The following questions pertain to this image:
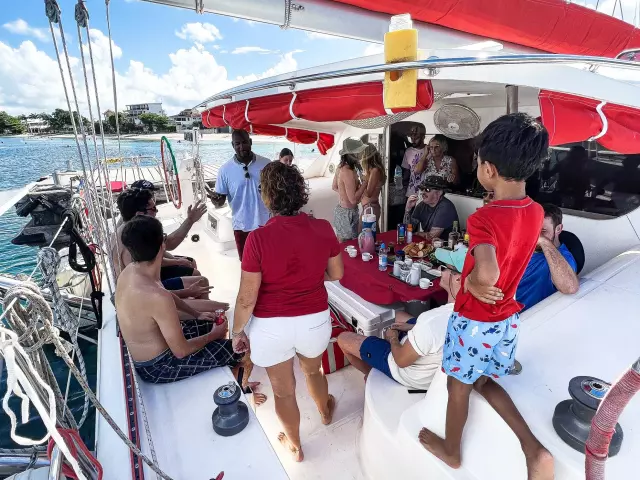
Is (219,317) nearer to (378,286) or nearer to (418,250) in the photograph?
(378,286)

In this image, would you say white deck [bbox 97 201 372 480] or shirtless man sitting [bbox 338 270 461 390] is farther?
shirtless man sitting [bbox 338 270 461 390]

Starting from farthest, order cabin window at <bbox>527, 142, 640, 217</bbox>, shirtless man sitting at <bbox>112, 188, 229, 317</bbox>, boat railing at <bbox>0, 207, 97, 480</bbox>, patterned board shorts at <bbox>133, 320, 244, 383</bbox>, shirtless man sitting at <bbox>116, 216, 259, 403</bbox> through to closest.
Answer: cabin window at <bbox>527, 142, 640, 217</bbox> < shirtless man sitting at <bbox>112, 188, 229, 317</bbox> < patterned board shorts at <bbox>133, 320, 244, 383</bbox> < shirtless man sitting at <bbox>116, 216, 259, 403</bbox> < boat railing at <bbox>0, 207, 97, 480</bbox>

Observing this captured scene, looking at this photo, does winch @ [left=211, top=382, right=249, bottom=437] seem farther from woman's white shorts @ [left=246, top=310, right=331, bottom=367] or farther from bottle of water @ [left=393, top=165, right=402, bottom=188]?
bottle of water @ [left=393, top=165, right=402, bottom=188]

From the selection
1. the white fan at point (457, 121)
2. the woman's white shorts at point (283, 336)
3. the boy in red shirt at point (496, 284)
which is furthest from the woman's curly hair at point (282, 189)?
the white fan at point (457, 121)

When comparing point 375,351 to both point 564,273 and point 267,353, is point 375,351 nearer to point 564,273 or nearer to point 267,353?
point 267,353

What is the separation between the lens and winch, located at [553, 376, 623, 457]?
3.85ft

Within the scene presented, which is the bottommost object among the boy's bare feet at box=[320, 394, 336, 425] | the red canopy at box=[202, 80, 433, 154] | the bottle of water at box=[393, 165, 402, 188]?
the boy's bare feet at box=[320, 394, 336, 425]

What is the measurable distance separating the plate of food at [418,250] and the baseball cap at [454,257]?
24 centimetres

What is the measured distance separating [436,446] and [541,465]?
40 cm

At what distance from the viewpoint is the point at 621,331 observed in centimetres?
172

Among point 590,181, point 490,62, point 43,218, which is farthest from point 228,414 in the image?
point 43,218

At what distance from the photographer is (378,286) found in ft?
8.70

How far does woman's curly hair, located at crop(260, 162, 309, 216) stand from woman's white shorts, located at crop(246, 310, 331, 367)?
548 mm

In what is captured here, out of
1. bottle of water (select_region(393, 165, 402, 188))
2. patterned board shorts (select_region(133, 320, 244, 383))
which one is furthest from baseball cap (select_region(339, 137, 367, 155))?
patterned board shorts (select_region(133, 320, 244, 383))
